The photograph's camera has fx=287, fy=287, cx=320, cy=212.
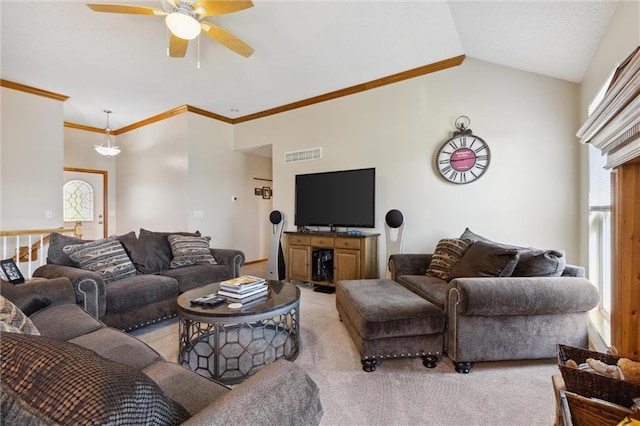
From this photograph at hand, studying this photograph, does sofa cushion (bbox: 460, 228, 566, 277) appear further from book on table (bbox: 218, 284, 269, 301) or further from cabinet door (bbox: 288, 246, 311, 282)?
cabinet door (bbox: 288, 246, 311, 282)

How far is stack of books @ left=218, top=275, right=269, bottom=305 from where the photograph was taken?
80.3 inches

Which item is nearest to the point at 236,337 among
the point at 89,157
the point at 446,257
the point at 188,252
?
the point at 188,252

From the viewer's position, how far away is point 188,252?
129 inches

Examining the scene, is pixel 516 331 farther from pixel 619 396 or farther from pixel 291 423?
pixel 291 423

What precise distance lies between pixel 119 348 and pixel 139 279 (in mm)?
1485

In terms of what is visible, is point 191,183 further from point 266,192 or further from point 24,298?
point 24,298

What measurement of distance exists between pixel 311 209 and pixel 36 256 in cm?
401

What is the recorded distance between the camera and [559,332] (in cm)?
194

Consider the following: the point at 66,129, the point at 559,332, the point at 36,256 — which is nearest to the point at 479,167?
the point at 559,332

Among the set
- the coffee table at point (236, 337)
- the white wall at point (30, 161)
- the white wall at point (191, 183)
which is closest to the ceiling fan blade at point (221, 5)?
the coffee table at point (236, 337)

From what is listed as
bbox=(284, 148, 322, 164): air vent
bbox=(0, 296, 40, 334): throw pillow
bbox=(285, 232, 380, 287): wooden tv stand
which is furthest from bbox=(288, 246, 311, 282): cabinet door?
bbox=(0, 296, 40, 334): throw pillow

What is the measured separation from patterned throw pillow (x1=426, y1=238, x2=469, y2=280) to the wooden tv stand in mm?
936

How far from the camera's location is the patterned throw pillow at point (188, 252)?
3225mm

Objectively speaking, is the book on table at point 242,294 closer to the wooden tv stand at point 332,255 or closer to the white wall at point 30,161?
the wooden tv stand at point 332,255
